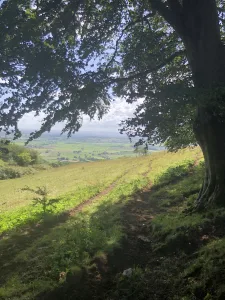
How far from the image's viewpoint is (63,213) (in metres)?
19.2

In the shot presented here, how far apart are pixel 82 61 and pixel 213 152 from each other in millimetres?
8014

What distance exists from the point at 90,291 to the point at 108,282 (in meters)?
0.74

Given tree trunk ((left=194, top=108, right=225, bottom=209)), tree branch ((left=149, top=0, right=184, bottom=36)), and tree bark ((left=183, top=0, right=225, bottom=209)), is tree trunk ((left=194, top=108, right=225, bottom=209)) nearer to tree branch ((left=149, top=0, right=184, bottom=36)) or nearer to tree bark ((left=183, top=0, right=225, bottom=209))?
tree bark ((left=183, top=0, right=225, bottom=209))

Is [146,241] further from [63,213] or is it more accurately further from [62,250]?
[63,213]

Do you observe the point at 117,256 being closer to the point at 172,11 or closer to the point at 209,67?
the point at 209,67

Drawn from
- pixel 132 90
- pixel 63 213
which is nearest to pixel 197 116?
pixel 132 90

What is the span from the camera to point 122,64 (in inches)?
639

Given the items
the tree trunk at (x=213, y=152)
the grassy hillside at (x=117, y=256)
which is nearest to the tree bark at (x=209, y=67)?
→ the tree trunk at (x=213, y=152)

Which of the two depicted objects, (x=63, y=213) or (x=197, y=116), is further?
A: (x=63, y=213)

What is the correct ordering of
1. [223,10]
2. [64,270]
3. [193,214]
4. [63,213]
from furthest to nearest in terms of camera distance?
[63,213], [223,10], [193,214], [64,270]

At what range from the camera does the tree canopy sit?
1268 centimetres

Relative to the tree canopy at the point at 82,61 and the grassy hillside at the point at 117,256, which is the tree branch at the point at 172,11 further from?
the grassy hillside at the point at 117,256

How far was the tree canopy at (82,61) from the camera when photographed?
12.7 m

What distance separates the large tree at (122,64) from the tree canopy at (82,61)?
1.9 inches
